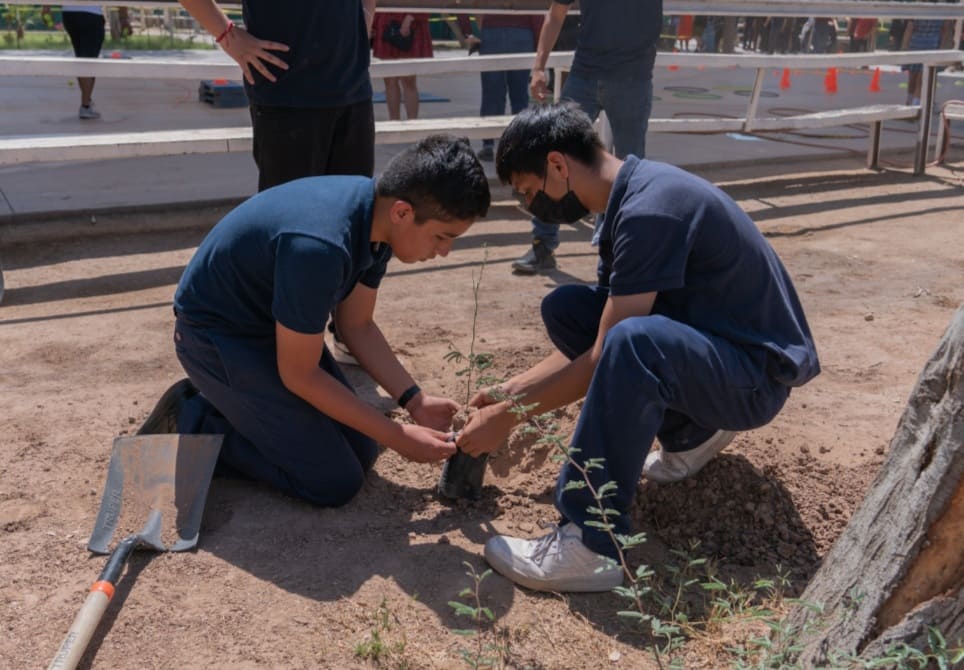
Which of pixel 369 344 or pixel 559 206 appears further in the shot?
pixel 369 344

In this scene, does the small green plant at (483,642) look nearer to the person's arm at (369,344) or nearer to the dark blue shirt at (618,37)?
the person's arm at (369,344)

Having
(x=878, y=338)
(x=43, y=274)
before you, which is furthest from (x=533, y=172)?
(x=43, y=274)

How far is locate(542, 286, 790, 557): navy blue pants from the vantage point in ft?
8.82

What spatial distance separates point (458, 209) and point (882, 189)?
654cm

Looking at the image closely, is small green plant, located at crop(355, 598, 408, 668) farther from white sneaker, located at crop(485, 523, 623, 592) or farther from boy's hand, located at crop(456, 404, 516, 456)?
boy's hand, located at crop(456, 404, 516, 456)

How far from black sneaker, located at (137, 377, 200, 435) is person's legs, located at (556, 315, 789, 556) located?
1.42 meters

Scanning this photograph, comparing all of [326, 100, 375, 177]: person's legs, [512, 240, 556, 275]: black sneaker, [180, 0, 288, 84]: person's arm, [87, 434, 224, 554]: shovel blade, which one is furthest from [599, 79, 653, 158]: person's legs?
[87, 434, 224, 554]: shovel blade

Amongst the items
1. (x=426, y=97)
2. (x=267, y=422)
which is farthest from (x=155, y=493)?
(x=426, y=97)

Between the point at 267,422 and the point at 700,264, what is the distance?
1.36 meters

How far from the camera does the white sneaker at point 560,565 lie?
279cm

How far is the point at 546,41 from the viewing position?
586 centimetres

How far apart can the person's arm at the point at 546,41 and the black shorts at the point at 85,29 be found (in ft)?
16.4

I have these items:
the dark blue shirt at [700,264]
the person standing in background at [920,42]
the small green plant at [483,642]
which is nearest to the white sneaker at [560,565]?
the small green plant at [483,642]

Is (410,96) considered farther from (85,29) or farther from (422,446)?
(422,446)
